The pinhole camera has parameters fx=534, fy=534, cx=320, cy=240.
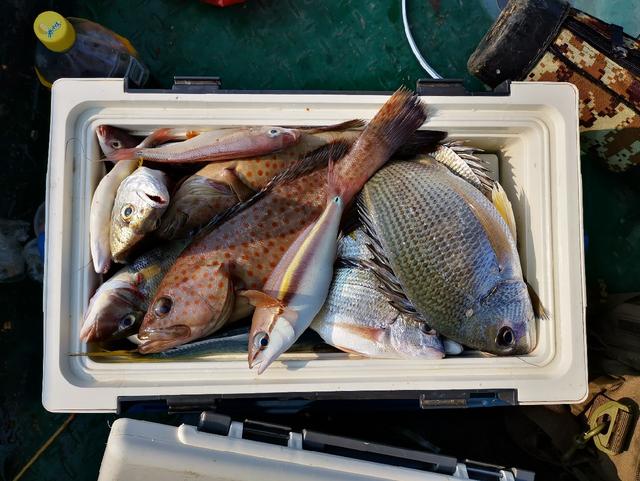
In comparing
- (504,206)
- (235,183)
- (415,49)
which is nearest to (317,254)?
(235,183)

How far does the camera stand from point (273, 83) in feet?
6.31

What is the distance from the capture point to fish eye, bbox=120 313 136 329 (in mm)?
1314

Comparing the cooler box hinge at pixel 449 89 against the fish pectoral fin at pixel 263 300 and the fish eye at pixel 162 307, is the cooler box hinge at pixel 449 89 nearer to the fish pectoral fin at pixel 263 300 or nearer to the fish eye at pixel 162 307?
the fish pectoral fin at pixel 263 300

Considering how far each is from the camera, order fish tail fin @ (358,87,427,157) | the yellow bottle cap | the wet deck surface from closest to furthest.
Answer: fish tail fin @ (358,87,427,157) → the yellow bottle cap → the wet deck surface

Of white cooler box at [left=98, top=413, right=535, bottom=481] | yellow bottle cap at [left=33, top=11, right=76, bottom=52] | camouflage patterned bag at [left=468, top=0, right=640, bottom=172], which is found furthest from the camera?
camouflage patterned bag at [left=468, top=0, right=640, bottom=172]

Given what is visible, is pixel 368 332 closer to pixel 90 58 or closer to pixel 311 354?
pixel 311 354

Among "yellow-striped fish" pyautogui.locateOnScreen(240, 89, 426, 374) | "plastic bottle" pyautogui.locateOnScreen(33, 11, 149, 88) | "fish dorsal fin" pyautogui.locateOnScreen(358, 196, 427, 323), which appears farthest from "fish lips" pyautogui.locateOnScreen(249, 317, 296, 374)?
"plastic bottle" pyautogui.locateOnScreen(33, 11, 149, 88)

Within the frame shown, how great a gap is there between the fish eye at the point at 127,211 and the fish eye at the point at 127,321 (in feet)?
0.81

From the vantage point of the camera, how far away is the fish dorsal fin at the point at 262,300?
126cm

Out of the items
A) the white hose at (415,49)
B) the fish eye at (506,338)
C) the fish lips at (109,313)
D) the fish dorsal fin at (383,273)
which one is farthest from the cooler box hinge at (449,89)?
the fish lips at (109,313)

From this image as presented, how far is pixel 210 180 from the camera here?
136 cm

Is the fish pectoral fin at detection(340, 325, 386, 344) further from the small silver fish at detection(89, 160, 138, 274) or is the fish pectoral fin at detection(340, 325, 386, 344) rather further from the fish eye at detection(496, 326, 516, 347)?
the small silver fish at detection(89, 160, 138, 274)

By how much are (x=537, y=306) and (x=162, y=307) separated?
37.0 inches

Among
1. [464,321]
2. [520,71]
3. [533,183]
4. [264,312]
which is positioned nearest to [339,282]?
[264,312]
